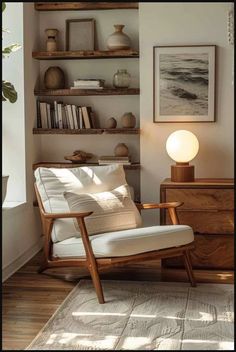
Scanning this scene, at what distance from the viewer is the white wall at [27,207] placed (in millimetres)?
4274

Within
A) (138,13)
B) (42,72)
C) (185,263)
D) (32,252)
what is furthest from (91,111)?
(185,263)

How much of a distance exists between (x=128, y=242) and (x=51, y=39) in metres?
2.15

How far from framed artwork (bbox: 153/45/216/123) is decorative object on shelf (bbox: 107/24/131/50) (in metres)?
0.25

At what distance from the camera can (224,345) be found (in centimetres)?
290

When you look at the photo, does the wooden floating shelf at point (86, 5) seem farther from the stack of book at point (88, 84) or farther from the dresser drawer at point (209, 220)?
the dresser drawer at point (209, 220)

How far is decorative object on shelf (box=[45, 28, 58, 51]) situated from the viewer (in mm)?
4883

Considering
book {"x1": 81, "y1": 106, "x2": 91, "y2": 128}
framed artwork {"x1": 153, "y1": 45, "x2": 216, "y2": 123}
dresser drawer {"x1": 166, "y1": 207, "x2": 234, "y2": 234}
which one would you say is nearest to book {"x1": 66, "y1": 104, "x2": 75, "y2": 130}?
book {"x1": 81, "y1": 106, "x2": 91, "y2": 128}

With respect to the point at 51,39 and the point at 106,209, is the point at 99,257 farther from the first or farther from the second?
the point at 51,39

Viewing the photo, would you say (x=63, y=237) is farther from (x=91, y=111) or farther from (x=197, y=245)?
(x=91, y=111)

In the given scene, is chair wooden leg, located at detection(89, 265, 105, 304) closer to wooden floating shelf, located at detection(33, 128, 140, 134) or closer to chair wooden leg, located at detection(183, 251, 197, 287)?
chair wooden leg, located at detection(183, 251, 197, 287)

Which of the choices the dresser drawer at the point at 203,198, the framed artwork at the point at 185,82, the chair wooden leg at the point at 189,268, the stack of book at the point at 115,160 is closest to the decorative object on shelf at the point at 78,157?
the stack of book at the point at 115,160

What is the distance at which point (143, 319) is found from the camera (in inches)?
129

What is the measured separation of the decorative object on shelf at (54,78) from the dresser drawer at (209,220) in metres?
1.58

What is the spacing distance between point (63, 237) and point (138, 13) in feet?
7.05
